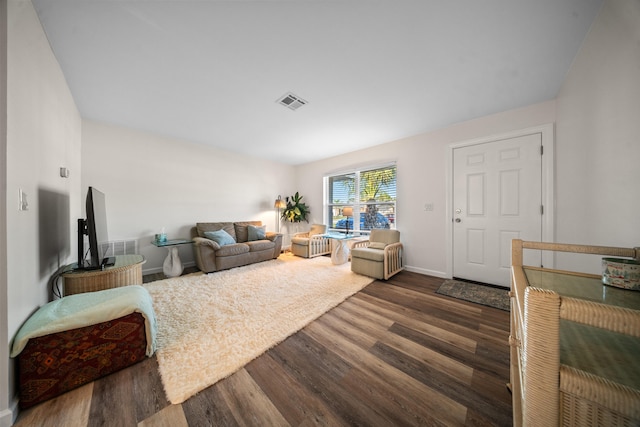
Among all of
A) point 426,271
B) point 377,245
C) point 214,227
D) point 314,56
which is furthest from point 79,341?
point 426,271

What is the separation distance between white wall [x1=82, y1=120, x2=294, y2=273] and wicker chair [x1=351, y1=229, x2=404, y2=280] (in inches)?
112

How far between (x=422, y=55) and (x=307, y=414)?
2.75m

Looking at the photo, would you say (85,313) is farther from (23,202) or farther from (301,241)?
(301,241)

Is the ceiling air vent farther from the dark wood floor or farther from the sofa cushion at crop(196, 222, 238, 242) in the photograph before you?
the sofa cushion at crop(196, 222, 238, 242)

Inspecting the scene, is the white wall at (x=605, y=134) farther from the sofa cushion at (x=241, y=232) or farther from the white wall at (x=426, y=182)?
the sofa cushion at (x=241, y=232)

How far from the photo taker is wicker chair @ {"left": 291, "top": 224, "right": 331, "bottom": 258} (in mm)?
4445

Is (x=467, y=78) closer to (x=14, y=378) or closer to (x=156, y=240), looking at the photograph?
(x=14, y=378)

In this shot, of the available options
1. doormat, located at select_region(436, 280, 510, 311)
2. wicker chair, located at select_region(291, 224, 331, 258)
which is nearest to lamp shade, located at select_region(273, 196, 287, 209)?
wicker chair, located at select_region(291, 224, 331, 258)

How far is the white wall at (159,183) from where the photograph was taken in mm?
3078

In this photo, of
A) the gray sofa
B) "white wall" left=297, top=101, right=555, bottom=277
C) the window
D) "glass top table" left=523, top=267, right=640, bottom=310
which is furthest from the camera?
the window

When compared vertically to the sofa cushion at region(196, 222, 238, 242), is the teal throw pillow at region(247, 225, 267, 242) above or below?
below

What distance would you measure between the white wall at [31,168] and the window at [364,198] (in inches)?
152

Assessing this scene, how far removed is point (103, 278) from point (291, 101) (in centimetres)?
266

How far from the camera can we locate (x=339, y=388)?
4.07 ft
